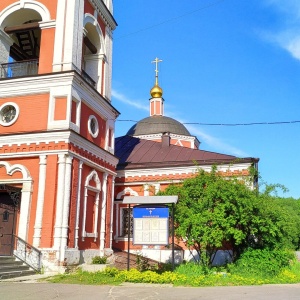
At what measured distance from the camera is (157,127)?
32.4m

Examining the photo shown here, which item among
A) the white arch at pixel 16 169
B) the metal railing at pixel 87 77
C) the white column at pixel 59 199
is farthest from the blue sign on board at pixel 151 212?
the metal railing at pixel 87 77

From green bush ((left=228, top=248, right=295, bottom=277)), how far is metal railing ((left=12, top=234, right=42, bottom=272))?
6.56 meters

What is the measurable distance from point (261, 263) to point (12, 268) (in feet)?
26.8

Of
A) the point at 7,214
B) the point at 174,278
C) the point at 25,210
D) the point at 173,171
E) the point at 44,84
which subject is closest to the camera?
the point at 174,278

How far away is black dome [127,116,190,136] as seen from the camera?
32.3 metres

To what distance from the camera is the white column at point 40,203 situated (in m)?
13.3

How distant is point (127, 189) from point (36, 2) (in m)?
10.5

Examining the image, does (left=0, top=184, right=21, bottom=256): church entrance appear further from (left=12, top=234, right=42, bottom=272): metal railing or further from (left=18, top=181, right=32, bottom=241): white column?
(left=12, top=234, right=42, bottom=272): metal railing

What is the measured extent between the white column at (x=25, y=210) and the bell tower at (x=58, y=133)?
36 millimetres

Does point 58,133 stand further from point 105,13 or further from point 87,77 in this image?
point 105,13

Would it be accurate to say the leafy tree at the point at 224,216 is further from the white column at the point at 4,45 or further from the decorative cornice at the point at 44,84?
the white column at the point at 4,45

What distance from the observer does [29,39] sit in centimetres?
1825

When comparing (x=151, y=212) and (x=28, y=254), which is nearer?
(x=151, y=212)

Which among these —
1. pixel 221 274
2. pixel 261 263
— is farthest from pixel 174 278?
pixel 261 263
